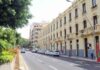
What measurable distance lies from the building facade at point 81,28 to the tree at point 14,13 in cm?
2637

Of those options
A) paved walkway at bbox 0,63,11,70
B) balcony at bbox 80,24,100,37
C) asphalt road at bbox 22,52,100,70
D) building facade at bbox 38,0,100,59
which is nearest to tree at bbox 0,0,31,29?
paved walkway at bbox 0,63,11,70

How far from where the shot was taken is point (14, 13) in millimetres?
13648

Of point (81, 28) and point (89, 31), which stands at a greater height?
point (81, 28)

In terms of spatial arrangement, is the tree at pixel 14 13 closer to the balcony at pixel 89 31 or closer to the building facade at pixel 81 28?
the balcony at pixel 89 31

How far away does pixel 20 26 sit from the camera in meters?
16.4

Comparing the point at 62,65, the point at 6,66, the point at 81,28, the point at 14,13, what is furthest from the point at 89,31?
the point at 14,13

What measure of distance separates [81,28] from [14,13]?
3769 cm

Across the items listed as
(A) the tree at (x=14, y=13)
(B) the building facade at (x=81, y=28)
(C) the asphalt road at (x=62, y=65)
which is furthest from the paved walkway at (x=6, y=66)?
(B) the building facade at (x=81, y=28)

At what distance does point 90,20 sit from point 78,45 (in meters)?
9.17

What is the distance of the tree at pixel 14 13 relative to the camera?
535 inches

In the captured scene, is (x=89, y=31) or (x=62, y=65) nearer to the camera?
(x=62, y=65)

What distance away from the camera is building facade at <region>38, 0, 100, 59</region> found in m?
43.2

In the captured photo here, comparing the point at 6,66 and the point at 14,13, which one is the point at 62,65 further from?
the point at 14,13

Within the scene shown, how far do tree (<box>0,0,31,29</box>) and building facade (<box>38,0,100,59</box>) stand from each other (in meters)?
26.4
